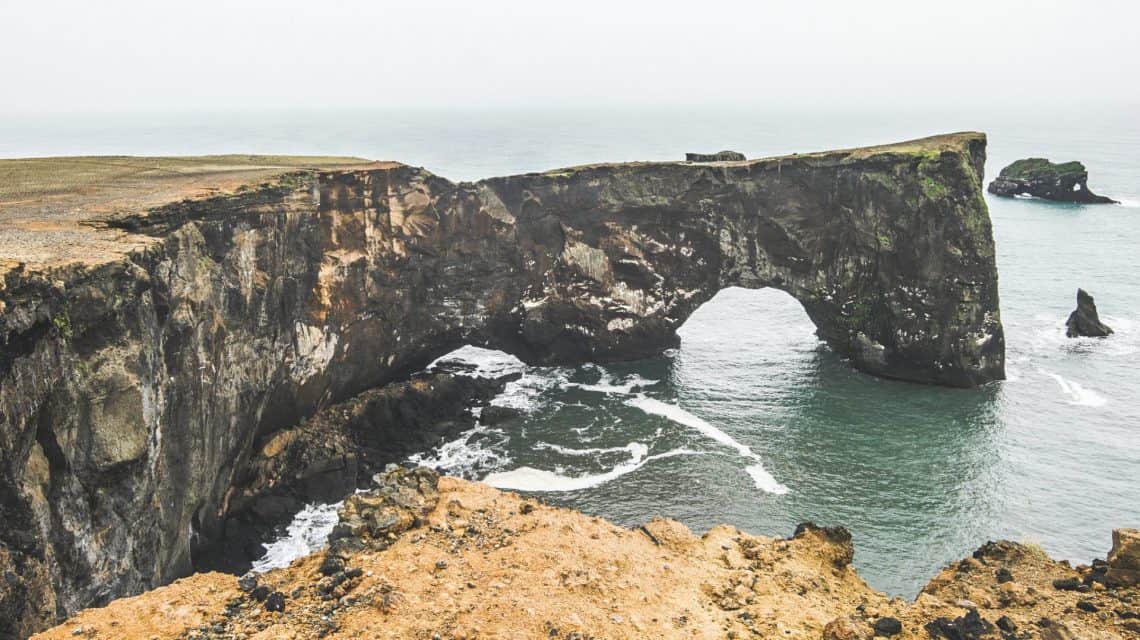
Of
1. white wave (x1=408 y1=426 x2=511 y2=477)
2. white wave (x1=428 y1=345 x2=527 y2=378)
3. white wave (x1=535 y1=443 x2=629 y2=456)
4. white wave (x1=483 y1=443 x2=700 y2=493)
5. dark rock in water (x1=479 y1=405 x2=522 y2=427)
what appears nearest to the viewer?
white wave (x1=483 y1=443 x2=700 y2=493)

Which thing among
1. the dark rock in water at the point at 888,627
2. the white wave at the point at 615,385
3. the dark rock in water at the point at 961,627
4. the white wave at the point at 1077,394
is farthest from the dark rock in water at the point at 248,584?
the white wave at the point at 1077,394

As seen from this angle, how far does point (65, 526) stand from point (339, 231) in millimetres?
22611

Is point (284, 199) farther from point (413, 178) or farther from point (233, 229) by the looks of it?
point (413, 178)

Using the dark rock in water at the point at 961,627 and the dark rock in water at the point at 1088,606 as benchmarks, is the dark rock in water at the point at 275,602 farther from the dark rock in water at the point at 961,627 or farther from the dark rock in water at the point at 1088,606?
the dark rock in water at the point at 1088,606

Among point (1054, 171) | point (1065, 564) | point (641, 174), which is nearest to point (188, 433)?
point (1065, 564)

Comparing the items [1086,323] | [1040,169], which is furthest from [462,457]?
[1040,169]

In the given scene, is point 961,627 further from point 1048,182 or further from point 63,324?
point 1048,182

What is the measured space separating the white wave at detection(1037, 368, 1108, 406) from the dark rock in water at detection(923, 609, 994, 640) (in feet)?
105

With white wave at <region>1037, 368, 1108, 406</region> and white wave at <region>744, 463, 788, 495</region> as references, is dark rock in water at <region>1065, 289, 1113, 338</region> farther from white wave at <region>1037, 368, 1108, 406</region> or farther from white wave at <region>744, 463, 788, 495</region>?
white wave at <region>744, 463, 788, 495</region>

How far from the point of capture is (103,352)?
22.5 meters

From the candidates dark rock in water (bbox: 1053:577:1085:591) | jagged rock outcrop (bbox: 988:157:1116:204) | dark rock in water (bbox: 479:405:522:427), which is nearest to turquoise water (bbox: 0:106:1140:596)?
dark rock in water (bbox: 479:405:522:427)

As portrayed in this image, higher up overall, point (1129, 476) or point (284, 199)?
point (284, 199)

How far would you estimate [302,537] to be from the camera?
3347cm

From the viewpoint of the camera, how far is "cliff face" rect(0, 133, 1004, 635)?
21.1m
